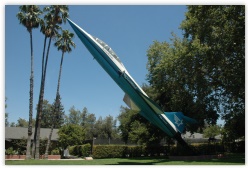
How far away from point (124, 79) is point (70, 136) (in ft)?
60.7

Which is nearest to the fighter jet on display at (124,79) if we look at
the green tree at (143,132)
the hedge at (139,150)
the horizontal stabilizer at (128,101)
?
the horizontal stabilizer at (128,101)

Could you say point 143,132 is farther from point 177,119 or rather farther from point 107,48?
point 107,48

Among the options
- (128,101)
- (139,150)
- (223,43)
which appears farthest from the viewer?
(139,150)

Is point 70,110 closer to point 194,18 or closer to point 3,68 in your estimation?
point 194,18

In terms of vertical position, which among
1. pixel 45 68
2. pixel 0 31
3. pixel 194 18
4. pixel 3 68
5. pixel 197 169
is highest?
pixel 194 18

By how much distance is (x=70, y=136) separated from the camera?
1352 inches

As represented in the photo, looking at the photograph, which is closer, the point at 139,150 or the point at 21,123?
the point at 139,150

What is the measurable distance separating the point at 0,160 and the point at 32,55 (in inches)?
663

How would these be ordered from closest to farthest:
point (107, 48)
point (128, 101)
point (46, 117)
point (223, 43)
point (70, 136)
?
point (107, 48) → point (223, 43) → point (128, 101) → point (70, 136) → point (46, 117)

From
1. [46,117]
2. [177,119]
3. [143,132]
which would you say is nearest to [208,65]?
[177,119]

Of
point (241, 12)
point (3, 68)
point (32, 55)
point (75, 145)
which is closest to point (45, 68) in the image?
point (32, 55)

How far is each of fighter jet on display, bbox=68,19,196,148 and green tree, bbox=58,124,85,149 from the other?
15166 millimetres

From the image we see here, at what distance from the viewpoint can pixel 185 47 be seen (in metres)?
23.2

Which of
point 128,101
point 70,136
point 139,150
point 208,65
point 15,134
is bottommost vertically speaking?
point 139,150
